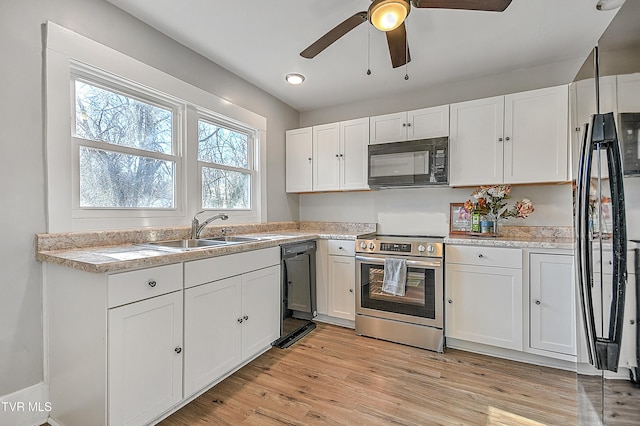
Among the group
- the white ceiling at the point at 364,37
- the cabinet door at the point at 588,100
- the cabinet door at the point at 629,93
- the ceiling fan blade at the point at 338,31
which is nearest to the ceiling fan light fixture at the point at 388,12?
the ceiling fan blade at the point at 338,31

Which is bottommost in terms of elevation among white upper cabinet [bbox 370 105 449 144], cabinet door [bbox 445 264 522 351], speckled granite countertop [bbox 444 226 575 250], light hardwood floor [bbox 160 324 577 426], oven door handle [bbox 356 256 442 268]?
light hardwood floor [bbox 160 324 577 426]

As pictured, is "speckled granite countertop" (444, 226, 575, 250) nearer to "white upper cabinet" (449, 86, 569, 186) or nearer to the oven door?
the oven door

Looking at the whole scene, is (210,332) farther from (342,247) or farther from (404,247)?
(404,247)

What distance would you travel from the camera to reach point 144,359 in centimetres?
146

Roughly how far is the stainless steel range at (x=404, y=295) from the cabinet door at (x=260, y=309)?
2.63ft

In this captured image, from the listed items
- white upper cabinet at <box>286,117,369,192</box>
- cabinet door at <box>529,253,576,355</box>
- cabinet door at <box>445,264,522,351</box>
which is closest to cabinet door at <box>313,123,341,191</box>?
white upper cabinet at <box>286,117,369,192</box>

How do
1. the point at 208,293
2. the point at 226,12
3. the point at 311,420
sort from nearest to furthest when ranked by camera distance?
the point at 311,420 → the point at 208,293 → the point at 226,12

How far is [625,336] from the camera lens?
0.90m

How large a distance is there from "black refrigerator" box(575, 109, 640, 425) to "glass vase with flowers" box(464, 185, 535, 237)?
1.53m

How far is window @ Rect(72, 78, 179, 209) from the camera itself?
186 cm

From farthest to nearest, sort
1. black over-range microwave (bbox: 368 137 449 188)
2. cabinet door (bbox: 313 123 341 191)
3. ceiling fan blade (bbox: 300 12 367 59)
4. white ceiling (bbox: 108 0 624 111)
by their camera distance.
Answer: cabinet door (bbox: 313 123 341 191)
black over-range microwave (bbox: 368 137 449 188)
white ceiling (bbox: 108 0 624 111)
ceiling fan blade (bbox: 300 12 367 59)

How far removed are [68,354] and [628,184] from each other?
2395mm

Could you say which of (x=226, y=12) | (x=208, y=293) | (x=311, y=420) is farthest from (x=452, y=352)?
(x=226, y=12)

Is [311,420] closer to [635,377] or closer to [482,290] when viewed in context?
→ [635,377]
